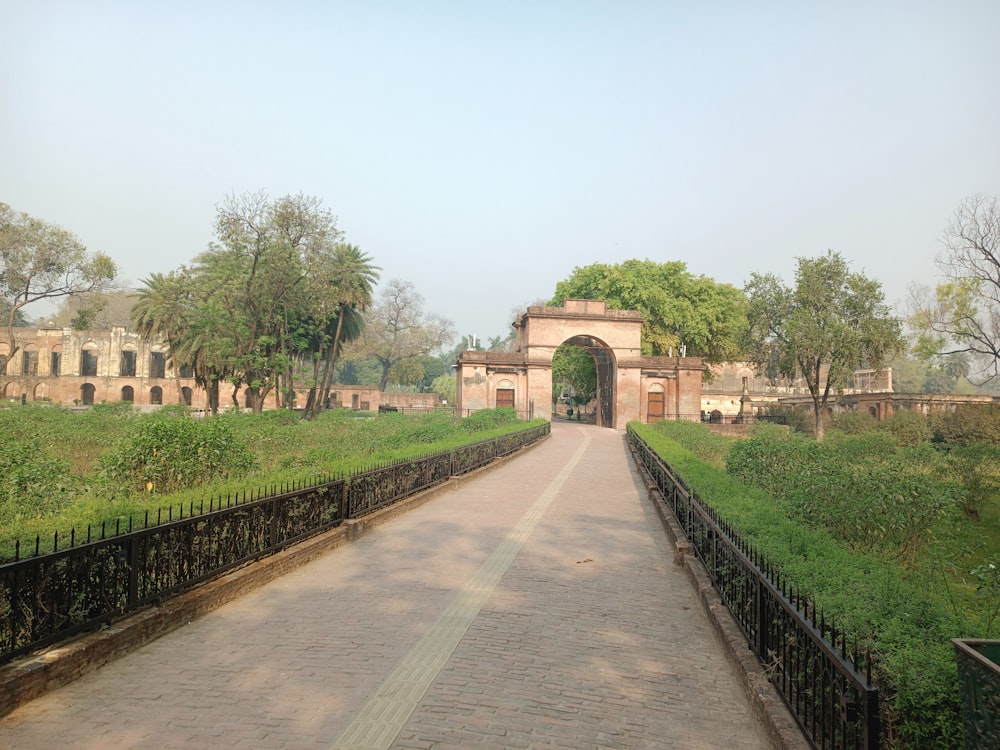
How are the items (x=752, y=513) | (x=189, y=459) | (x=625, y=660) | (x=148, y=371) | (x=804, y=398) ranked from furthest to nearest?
(x=148, y=371) < (x=804, y=398) < (x=189, y=459) < (x=752, y=513) < (x=625, y=660)

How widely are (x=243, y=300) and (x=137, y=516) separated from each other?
27668mm

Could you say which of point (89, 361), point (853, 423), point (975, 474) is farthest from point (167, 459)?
point (89, 361)

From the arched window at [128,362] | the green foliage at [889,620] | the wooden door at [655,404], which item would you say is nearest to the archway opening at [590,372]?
the wooden door at [655,404]

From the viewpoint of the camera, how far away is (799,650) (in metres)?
3.65

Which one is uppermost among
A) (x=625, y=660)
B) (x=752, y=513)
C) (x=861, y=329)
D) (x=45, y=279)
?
(x=45, y=279)

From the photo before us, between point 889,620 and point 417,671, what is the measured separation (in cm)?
297

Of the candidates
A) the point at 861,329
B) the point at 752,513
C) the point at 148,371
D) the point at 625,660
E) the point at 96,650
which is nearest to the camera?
the point at 96,650

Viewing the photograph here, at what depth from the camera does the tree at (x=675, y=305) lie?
151 feet

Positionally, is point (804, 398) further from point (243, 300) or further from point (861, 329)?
point (243, 300)

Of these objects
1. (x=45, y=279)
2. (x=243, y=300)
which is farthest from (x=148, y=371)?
(x=243, y=300)

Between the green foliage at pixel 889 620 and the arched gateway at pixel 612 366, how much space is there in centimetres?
3357

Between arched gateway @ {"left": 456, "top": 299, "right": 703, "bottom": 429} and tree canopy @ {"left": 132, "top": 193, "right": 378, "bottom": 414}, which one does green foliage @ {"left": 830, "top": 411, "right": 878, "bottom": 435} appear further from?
tree canopy @ {"left": 132, "top": 193, "right": 378, "bottom": 414}

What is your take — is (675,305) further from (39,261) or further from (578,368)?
(39,261)

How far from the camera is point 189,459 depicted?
963cm
